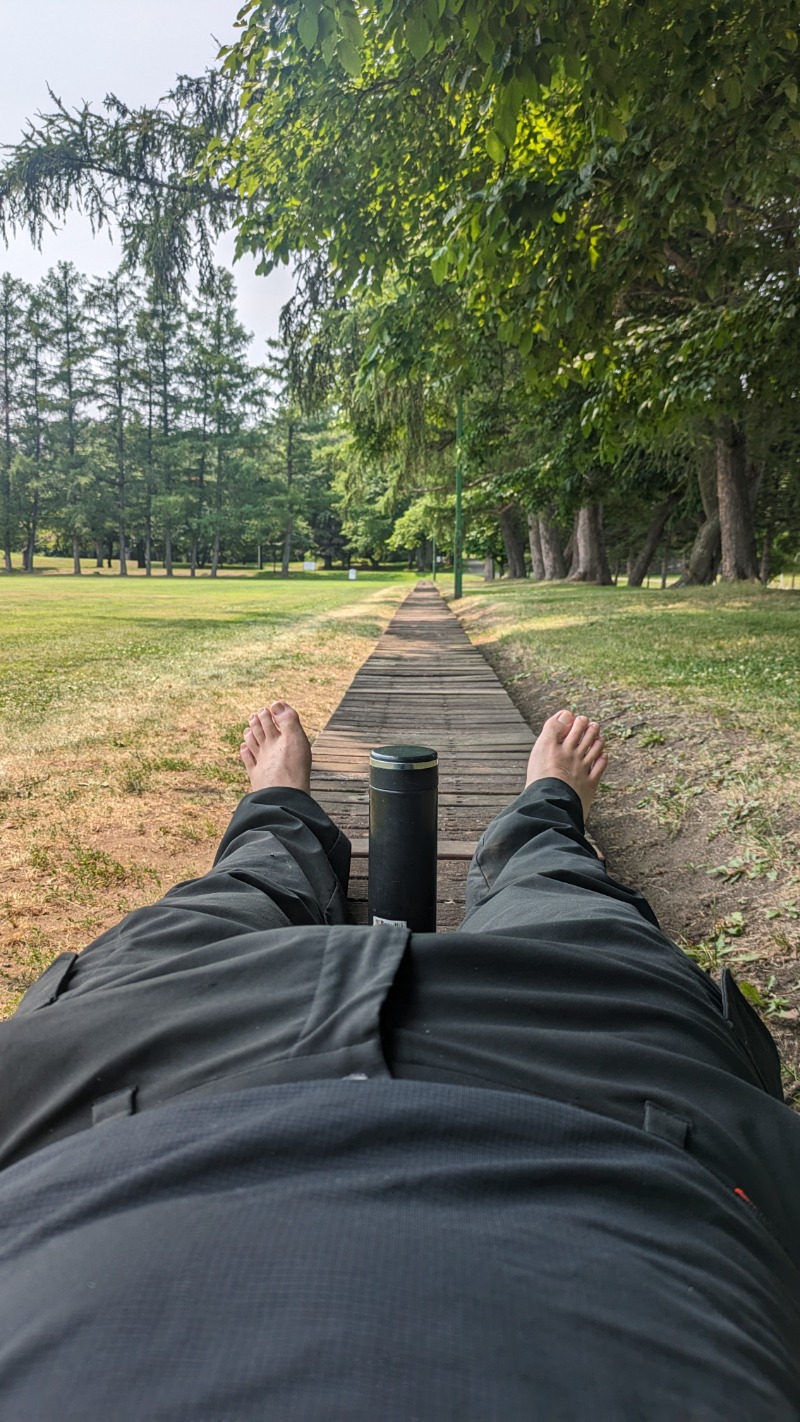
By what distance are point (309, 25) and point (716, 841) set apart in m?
3.03

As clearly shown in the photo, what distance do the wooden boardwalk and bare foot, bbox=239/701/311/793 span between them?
0.38 meters

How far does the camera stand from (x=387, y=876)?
1.99 m

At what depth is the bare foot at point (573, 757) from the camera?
2498 mm

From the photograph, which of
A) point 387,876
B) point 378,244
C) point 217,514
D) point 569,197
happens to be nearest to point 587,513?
point 378,244

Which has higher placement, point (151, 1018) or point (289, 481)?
point (289, 481)

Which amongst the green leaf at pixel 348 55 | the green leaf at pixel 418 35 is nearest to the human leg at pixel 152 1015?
the green leaf at pixel 348 55

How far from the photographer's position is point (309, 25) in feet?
8.44

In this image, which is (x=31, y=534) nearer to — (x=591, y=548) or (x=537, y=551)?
(x=537, y=551)

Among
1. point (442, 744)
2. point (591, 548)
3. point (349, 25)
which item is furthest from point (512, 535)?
point (349, 25)

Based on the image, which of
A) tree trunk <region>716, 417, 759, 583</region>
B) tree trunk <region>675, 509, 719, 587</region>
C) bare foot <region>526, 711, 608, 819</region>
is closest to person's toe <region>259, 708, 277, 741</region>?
bare foot <region>526, 711, 608, 819</region>

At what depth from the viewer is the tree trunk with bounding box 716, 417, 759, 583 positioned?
13.4 meters

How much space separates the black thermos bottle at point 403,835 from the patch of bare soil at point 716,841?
805mm

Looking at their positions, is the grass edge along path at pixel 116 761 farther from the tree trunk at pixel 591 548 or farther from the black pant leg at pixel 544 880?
the tree trunk at pixel 591 548

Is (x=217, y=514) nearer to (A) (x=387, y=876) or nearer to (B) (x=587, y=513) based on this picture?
(B) (x=587, y=513)
